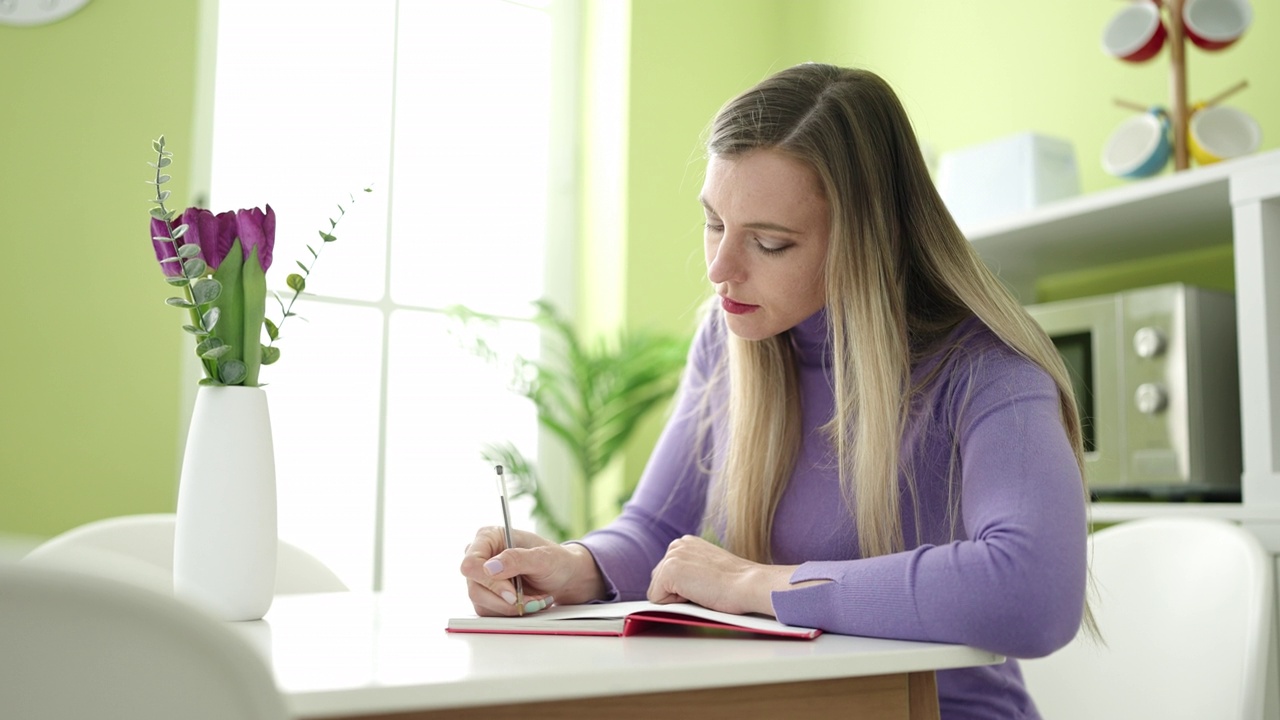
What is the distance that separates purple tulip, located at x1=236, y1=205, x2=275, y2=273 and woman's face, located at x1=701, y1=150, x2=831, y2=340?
0.49m

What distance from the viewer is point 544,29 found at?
3.51m

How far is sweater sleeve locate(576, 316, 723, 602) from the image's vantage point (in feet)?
4.58

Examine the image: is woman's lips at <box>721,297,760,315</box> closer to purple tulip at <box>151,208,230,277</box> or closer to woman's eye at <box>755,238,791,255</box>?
woman's eye at <box>755,238,791,255</box>

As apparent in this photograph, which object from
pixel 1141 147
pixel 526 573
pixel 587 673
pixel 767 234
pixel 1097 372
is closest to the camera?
pixel 587 673

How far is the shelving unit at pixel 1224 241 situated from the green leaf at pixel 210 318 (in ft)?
5.11

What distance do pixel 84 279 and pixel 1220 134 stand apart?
241cm

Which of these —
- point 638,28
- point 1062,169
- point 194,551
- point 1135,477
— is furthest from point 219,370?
point 638,28

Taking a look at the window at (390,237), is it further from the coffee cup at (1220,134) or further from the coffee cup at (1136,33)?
the coffee cup at (1220,134)

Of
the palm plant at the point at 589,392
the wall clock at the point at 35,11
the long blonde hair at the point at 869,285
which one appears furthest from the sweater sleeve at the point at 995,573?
the wall clock at the point at 35,11

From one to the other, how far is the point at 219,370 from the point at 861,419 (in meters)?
0.66

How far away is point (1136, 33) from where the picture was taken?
225 centimetres

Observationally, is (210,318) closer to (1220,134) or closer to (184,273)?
(184,273)

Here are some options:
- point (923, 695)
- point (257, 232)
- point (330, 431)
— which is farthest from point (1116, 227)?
point (330, 431)

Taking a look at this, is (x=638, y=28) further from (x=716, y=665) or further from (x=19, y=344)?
(x=716, y=665)
